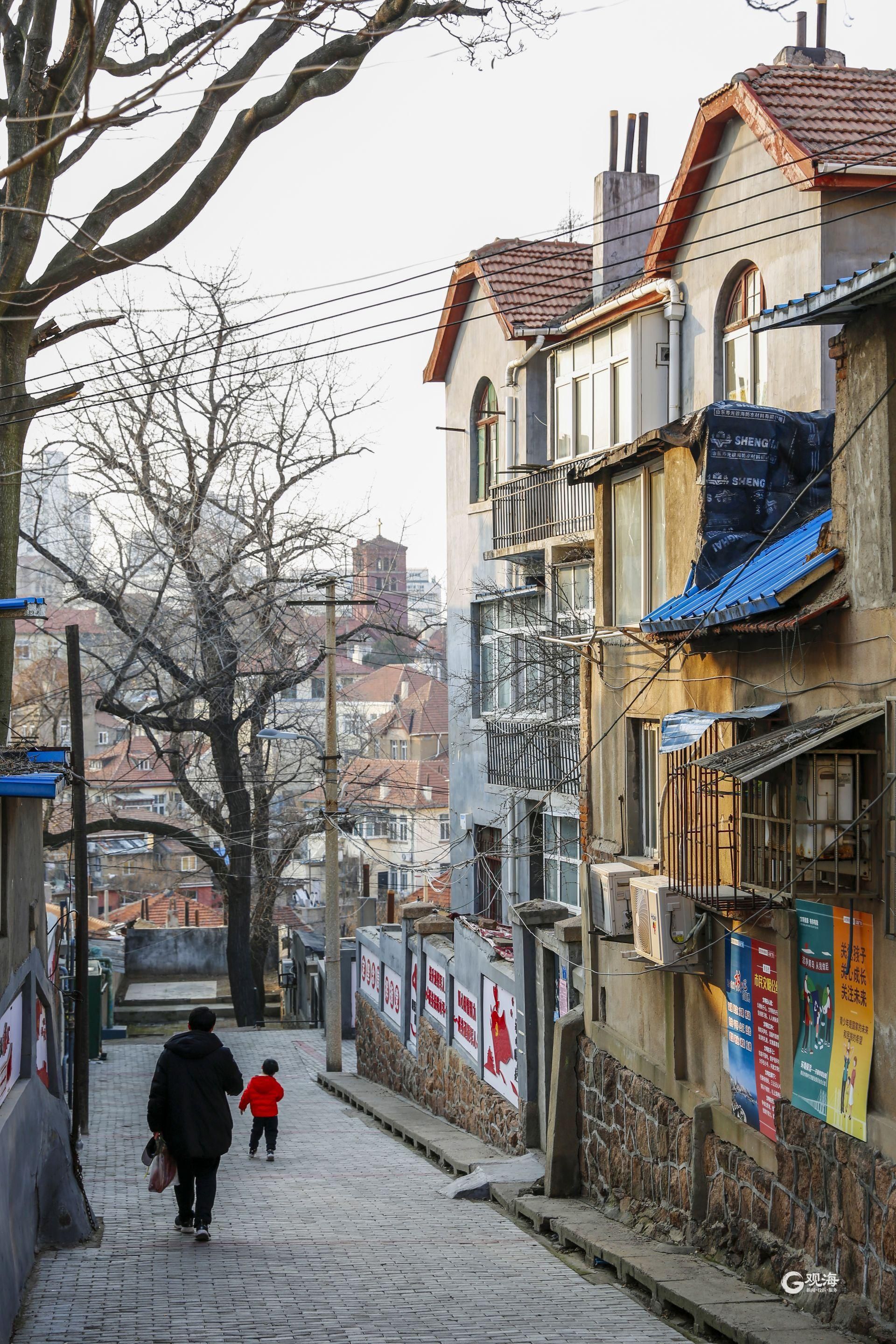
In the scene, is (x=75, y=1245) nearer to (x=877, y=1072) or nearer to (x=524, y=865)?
(x=877, y=1072)

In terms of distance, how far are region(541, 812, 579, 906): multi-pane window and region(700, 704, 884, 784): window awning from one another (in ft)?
45.9

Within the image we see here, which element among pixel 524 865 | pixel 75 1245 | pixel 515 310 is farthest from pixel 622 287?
pixel 75 1245

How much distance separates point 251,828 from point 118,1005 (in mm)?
10502

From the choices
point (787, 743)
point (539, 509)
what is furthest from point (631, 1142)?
point (539, 509)

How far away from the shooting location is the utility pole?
18250 mm

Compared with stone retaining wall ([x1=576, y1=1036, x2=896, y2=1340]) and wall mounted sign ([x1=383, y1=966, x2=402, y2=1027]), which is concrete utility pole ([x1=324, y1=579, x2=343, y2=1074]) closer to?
wall mounted sign ([x1=383, y1=966, x2=402, y2=1027])

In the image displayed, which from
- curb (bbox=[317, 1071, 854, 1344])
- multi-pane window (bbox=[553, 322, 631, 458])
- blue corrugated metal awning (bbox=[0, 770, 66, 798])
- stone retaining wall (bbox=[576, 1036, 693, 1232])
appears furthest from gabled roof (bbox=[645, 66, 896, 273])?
curb (bbox=[317, 1071, 854, 1344])

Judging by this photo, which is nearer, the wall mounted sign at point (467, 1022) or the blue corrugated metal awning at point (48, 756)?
the blue corrugated metal awning at point (48, 756)

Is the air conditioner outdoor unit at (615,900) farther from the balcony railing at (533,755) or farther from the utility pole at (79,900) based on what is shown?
the balcony railing at (533,755)

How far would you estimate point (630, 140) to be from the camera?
23.4 metres

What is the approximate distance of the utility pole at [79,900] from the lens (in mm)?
18250

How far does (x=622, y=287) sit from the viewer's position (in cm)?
2242

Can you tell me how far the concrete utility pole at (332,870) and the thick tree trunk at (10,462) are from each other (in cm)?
1007

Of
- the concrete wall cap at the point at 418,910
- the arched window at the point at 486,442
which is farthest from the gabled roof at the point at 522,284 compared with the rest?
the concrete wall cap at the point at 418,910
